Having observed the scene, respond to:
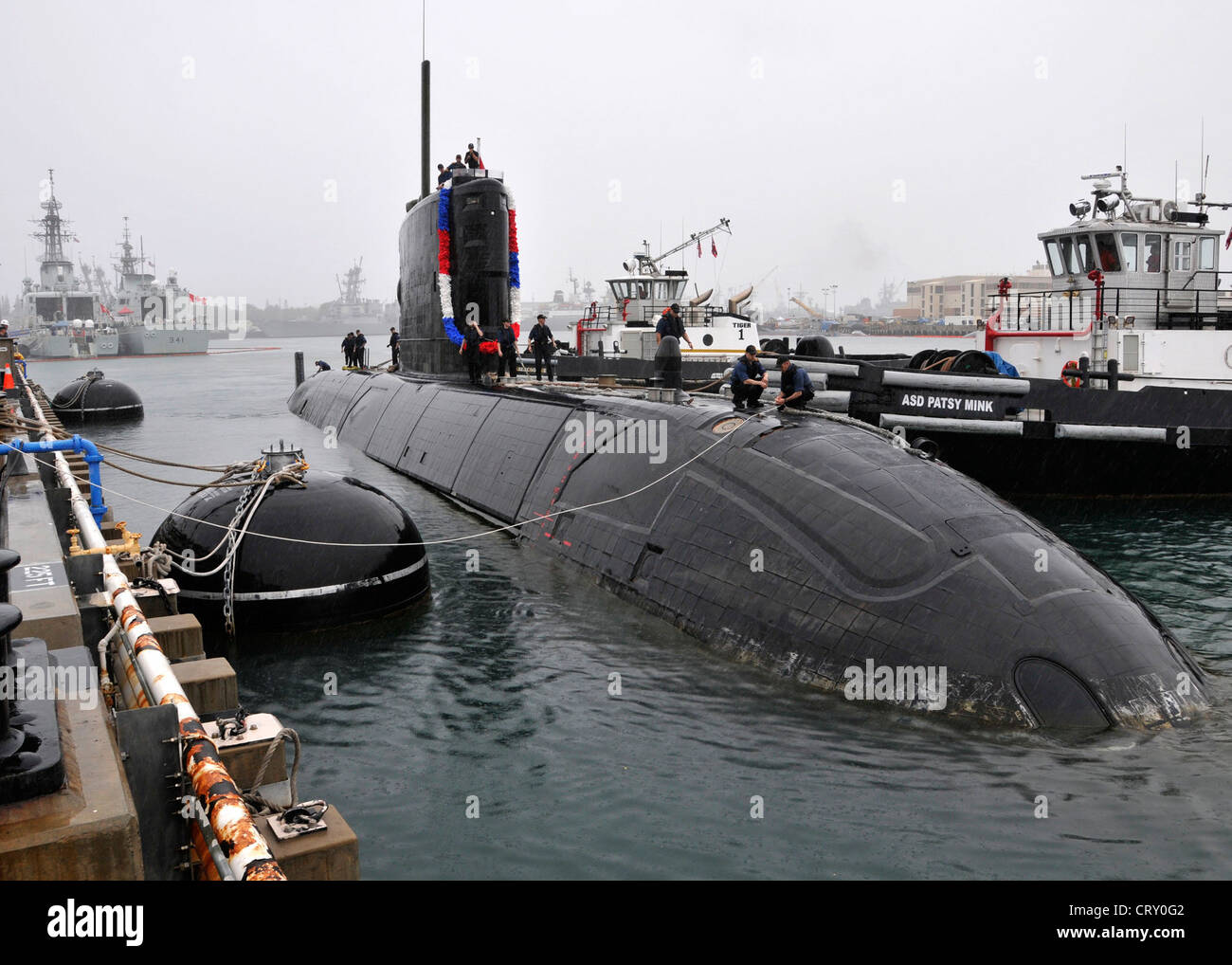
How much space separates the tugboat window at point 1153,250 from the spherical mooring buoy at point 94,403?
34.3 m

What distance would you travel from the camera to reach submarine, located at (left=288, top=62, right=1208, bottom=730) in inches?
306

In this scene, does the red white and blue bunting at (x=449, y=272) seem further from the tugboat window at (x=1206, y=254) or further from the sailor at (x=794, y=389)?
the tugboat window at (x=1206, y=254)

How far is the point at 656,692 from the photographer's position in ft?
29.0

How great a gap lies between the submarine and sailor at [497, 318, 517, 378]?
512cm

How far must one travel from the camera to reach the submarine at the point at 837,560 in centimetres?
777

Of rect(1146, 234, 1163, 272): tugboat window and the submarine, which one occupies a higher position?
rect(1146, 234, 1163, 272): tugboat window

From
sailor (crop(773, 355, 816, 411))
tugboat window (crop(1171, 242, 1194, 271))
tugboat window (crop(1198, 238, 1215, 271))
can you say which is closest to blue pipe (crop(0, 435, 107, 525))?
sailor (crop(773, 355, 816, 411))

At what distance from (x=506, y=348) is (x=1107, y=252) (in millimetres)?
14282

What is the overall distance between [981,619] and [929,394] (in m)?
11.6

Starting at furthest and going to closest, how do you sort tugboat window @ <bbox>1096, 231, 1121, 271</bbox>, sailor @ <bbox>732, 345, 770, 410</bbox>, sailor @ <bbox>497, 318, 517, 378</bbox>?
tugboat window @ <bbox>1096, 231, 1121, 271</bbox> → sailor @ <bbox>497, 318, 517, 378</bbox> → sailor @ <bbox>732, 345, 770, 410</bbox>

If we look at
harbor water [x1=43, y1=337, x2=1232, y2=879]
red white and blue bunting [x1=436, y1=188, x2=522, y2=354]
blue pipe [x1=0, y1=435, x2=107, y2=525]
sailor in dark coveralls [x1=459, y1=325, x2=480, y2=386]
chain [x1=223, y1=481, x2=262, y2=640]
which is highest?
red white and blue bunting [x1=436, y1=188, x2=522, y2=354]

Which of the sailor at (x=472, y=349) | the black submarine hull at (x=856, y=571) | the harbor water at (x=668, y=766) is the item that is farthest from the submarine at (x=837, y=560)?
the sailor at (x=472, y=349)

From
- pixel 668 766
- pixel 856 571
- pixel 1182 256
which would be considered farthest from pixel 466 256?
pixel 1182 256

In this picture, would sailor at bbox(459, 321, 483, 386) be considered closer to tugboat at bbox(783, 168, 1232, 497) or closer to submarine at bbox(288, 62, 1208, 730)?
submarine at bbox(288, 62, 1208, 730)
